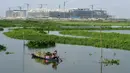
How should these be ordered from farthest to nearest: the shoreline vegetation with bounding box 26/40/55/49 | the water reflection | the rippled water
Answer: the shoreline vegetation with bounding box 26/40/55/49 → the water reflection → the rippled water

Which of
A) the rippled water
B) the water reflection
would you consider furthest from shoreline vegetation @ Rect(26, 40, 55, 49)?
the water reflection

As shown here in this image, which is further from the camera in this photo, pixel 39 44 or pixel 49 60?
pixel 39 44

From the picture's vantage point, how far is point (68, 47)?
3881cm

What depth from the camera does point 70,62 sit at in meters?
28.6

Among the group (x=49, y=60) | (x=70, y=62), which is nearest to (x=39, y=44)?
(x=49, y=60)

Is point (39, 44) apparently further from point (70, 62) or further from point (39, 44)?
point (70, 62)

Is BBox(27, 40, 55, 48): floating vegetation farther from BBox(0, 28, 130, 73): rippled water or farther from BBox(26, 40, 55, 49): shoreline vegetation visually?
BBox(0, 28, 130, 73): rippled water

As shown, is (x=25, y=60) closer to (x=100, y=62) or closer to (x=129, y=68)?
(x=100, y=62)

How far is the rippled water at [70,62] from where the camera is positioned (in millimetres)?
25203

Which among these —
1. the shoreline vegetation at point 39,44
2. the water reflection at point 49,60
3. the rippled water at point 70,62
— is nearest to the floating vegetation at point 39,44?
the shoreline vegetation at point 39,44

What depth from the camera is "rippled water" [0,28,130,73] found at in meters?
25.2

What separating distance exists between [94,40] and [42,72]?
18065mm

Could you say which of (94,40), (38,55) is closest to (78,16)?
(94,40)

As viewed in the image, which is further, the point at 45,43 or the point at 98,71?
the point at 45,43
